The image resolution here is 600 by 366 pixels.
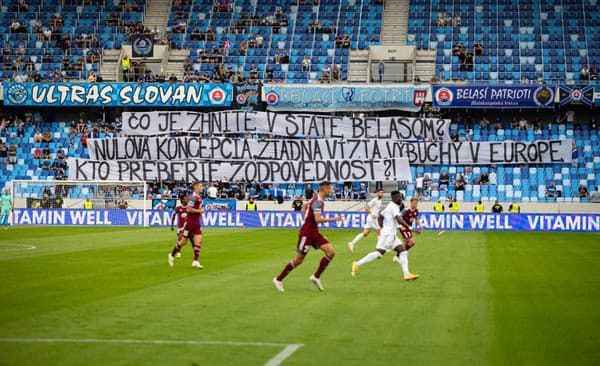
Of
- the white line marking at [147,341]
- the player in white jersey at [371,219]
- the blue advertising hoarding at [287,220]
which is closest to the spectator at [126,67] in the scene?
the blue advertising hoarding at [287,220]

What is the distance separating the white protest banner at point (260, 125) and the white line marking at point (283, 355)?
35402 millimetres

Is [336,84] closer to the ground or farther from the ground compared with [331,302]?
farther from the ground

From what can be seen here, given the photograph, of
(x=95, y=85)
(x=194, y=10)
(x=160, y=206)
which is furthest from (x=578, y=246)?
(x=194, y=10)

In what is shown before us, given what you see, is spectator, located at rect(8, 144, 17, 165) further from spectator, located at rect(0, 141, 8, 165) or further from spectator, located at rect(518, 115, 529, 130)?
spectator, located at rect(518, 115, 529, 130)

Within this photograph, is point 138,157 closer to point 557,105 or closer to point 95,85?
point 95,85

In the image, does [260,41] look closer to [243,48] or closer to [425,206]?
[243,48]

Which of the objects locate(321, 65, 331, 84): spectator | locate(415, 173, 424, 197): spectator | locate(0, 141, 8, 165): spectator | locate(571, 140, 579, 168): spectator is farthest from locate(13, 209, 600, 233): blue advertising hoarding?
locate(321, 65, 331, 84): spectator

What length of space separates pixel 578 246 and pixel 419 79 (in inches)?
979

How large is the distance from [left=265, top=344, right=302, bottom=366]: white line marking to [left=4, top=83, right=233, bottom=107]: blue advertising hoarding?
41944 millimetres

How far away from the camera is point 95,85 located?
2048 inches

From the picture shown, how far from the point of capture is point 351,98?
4969cm

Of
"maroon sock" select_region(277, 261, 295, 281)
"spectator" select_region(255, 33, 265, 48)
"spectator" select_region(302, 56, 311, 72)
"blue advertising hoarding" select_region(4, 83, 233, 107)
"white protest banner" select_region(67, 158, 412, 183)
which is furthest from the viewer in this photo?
"spectator" select_region(255, 33, 265, 48)

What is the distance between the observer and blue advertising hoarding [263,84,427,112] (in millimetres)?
49438

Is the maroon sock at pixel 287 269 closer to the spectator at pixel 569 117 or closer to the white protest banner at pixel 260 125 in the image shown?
the white protest banner at pixel 260 125
